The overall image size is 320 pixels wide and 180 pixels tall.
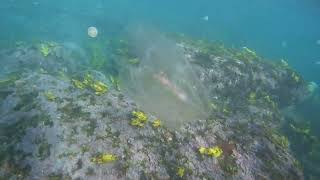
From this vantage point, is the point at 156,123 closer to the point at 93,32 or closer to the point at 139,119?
the point at 139,119

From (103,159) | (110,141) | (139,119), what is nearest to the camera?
(103,159)

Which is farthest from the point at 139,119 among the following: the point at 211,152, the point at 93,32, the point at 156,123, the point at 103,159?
the point at 93,32

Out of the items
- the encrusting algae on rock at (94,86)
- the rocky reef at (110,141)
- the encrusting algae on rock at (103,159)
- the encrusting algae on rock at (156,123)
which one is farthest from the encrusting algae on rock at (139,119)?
the encrusting algae on rock at (94,86)

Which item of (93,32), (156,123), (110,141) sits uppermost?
(156,123)

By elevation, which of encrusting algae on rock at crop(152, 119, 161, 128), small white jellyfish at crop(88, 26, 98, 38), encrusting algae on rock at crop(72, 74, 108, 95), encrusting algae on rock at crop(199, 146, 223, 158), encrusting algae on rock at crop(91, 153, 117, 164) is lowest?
small white jellyfish at crop(88, 26, 98, 38)

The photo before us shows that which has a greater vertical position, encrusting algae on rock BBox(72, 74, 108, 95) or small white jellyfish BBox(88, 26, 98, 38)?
encrusting algae on rock BBox(72, 74, 108, 95)

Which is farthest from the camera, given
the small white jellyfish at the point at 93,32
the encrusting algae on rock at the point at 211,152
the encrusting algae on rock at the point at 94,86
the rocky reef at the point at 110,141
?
the small white jellyfish at the point at 93,32

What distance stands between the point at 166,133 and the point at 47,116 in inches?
105

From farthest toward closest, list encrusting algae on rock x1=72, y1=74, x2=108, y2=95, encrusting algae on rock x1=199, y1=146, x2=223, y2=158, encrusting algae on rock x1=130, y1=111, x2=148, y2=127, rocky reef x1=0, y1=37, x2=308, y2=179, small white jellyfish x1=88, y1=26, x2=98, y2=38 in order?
small white jellyfish x1=88, y1=26, x2=98, y2=38, encrusting algae on rock x1=72, y1=74, x2=108, y2=95, encrusting algae on rock x1=130, y1=111, x2=148, y2=127, encrusting algae on rock x1=199, y1=146, x2=223, y2=158, rocky reef x1=0, y1=37, x2=308, y2=179

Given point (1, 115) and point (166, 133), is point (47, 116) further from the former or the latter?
point (166, 133)

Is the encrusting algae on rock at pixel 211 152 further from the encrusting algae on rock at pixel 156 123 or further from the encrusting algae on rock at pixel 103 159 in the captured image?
the encrusting algae on rock at pixel 103 159

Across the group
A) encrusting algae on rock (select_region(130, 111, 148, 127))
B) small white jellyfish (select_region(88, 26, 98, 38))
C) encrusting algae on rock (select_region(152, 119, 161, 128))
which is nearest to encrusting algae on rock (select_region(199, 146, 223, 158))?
encrusting algae on rock (select_region(152, 119, 161, 128))

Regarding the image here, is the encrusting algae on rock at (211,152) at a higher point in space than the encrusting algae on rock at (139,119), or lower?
higher

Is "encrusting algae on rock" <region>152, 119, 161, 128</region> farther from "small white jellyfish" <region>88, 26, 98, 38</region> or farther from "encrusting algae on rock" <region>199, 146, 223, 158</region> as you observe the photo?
"small white jellyfish" <region>88, 26, 98, 38</region>
